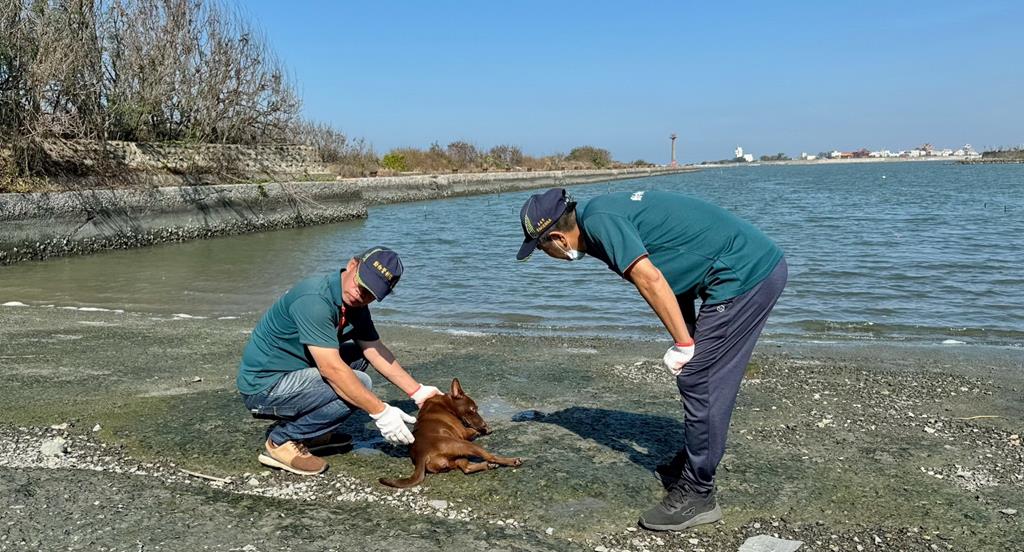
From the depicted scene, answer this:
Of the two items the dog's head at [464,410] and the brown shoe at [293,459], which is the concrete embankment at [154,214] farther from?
the dog's head at [464,410]

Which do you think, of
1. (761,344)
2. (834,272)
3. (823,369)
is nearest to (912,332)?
(761,344)

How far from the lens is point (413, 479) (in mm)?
4621

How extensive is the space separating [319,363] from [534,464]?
57.9 inches

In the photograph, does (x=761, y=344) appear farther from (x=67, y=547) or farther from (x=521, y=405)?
(x=67, y=547)

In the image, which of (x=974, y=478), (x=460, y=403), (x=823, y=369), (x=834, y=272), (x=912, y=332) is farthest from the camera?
(x=834, y=272)

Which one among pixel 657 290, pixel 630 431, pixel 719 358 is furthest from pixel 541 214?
pixel 630 431

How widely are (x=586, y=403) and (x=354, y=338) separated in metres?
2.31

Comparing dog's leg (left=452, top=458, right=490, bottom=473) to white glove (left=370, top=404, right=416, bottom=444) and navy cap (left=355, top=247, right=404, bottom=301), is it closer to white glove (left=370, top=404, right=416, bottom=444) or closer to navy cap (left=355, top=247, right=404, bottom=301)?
white glove (left=370, top=404, right=416, bottom=444)

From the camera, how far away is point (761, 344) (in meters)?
9.93

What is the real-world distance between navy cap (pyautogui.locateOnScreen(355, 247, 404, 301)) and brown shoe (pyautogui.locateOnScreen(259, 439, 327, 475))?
3.95ft

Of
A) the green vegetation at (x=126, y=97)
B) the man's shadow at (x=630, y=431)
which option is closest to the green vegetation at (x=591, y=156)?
the green vegetation at (x=126, y=97)

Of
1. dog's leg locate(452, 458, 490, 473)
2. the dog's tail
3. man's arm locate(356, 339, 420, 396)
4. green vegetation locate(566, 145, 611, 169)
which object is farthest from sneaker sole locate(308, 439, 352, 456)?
green vegetation locate(566, 145, 611, 169)

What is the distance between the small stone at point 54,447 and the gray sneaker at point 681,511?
3686 mm

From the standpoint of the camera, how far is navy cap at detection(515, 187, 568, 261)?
4.06 meters
